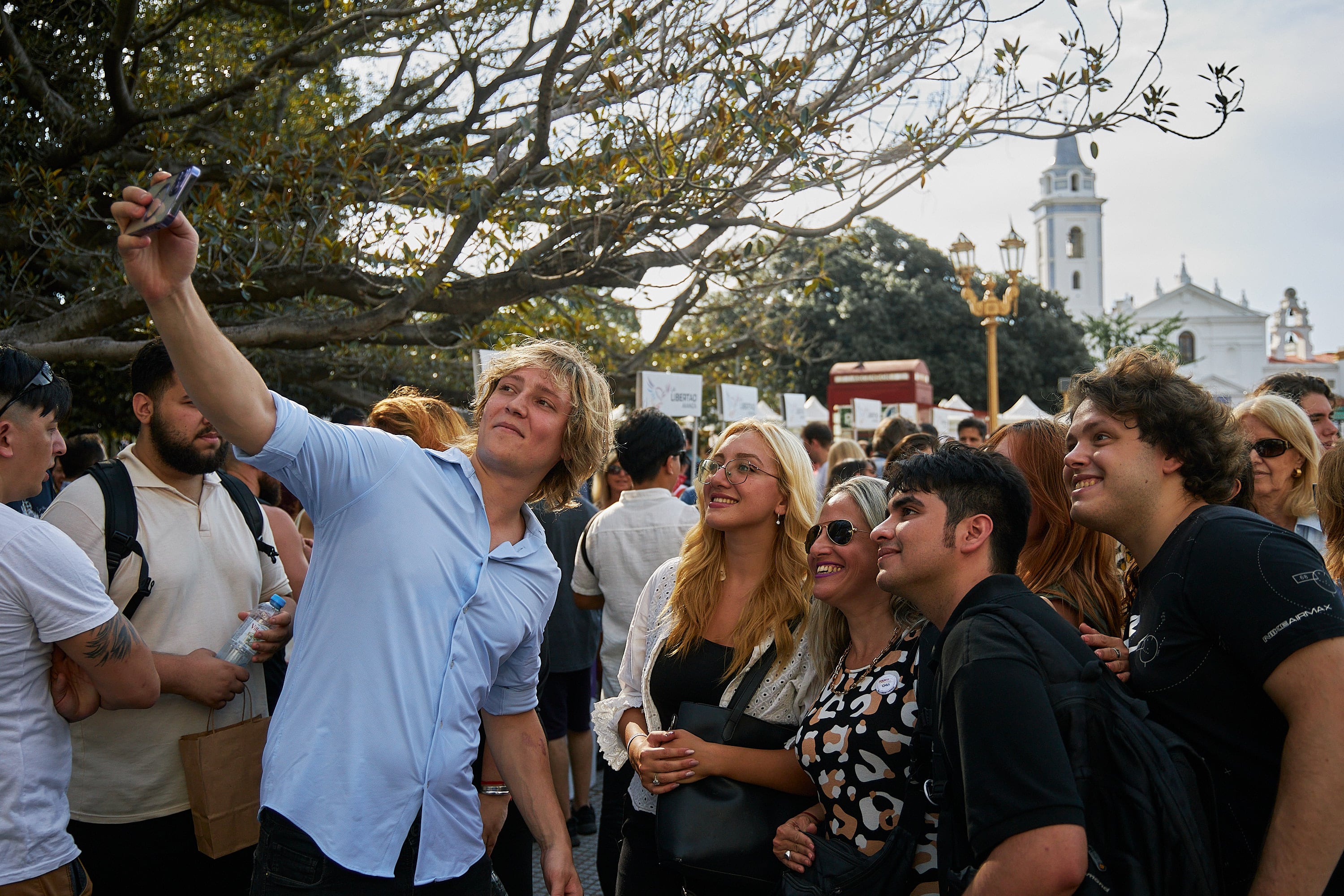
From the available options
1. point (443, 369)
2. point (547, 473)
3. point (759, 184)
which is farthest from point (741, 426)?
point (443, 369)

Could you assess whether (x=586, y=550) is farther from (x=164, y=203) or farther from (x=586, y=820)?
(x=164, y=203)

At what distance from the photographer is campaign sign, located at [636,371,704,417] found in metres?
8.70

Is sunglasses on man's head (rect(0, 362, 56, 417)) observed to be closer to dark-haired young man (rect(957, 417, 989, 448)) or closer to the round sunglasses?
the round sunglasses

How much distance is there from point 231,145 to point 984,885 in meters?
6.56

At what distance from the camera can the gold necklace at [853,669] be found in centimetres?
246

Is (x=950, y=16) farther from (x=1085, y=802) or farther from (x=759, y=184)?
(x=1085, y=802)

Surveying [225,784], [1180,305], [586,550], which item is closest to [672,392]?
[586,550]

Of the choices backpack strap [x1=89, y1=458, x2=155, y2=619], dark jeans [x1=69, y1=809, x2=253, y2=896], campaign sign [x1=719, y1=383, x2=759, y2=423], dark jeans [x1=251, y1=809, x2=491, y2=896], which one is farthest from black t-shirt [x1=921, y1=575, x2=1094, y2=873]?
campaign sign [x1=719, y1=383, x2=759, y2=423]

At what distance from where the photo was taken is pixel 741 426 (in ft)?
10.8

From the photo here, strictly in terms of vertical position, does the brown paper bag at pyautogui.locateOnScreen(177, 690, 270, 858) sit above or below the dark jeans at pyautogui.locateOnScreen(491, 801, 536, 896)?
above

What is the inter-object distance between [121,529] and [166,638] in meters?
0.35

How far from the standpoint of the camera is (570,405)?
2432 mm

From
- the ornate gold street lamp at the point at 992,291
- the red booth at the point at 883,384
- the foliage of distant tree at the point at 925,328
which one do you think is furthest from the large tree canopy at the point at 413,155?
the foliage of distant tree at the point at 925,328

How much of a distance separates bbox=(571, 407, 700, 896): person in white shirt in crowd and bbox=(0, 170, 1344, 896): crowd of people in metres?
1.25
